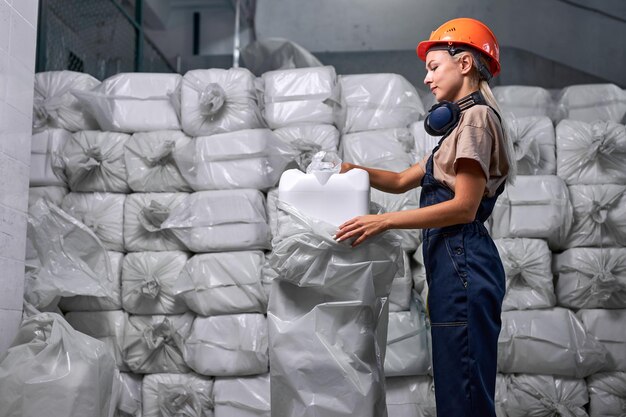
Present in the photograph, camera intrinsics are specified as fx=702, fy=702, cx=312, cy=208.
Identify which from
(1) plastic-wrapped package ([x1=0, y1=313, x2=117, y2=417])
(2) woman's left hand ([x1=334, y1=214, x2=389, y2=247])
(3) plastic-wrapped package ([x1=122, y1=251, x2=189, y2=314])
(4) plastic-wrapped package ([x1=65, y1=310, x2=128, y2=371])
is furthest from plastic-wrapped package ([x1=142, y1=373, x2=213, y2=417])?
(2) woman's left hand ([x1=334, y1=214, x2=389, y2=247])

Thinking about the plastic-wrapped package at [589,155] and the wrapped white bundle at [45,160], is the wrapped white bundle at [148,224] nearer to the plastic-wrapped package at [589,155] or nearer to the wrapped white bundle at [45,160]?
the wrapped white bundle at [45,160]

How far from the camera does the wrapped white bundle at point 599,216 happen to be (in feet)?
9.29

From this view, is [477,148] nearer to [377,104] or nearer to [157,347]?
[377,104]

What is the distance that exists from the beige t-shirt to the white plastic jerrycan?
195 mm

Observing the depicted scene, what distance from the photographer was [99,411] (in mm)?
2195

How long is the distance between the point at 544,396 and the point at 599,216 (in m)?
0.75

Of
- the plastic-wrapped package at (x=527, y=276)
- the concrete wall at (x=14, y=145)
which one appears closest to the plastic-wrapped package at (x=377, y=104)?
the plastic-wrapped package at (x=527, y=276)

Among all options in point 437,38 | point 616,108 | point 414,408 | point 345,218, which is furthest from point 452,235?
point 616,108

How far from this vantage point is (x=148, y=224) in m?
2.86

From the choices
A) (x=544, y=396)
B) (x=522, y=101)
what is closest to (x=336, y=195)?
(x=544, y=396)

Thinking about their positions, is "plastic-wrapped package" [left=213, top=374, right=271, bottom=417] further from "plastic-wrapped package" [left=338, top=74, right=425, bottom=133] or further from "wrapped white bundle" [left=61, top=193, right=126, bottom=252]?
"plastic-wrapped package" [left=338, top=74, right=425, bottom=133]

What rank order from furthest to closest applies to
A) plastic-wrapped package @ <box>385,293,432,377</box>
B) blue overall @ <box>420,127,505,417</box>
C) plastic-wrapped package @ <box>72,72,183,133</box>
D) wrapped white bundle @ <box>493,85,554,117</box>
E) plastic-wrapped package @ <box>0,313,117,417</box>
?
wrapped white bundle @ <box>493,85,554,117</box> → plastic-wrapped package @ <box>72,72,183,133</box> → plastic-wrapped package @ <box>385,293,432,377</box> → plastic-wrapped package @ <box>0,313,117,417</box> → blue overall @ <box>420,127,505,417</box>

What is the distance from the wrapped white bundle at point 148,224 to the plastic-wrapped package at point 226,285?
0.63ft

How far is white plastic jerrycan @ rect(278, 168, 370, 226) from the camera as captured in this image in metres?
1.77
